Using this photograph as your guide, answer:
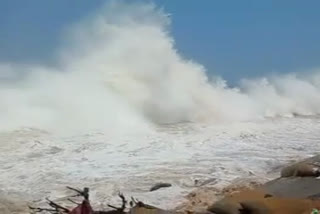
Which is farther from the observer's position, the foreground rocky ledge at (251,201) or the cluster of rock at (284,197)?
the cluster of rock at (284,197)

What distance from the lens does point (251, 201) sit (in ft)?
28.0

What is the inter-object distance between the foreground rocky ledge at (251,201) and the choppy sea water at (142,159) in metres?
0.45

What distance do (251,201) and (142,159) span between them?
250 inches

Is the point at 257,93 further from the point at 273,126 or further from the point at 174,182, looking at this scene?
the point at 174,182

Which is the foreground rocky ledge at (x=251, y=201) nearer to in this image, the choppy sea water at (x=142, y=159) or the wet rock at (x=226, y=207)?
the wet rock at (x=226, y=207)

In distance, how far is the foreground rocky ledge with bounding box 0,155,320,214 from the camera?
7.69 meters

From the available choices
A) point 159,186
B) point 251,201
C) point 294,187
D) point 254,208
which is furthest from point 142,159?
point 254,208

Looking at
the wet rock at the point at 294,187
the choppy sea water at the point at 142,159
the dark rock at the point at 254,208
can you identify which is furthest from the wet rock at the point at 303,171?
the dark rock at the point at 254,208

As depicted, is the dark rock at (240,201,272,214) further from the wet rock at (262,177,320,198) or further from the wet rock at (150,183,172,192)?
the wet rock at (150,183,172,192)

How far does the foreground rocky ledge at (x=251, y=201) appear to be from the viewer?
7694 millimetres

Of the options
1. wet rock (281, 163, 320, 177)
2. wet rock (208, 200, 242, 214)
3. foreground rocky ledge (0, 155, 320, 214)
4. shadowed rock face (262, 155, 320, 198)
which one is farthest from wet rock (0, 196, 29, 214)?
wet rock (281, 163, 320, 177)

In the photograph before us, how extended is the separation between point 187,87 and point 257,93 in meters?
6.17

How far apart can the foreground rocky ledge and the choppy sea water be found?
0.45m

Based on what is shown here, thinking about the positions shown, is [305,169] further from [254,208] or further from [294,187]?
[254,208]
